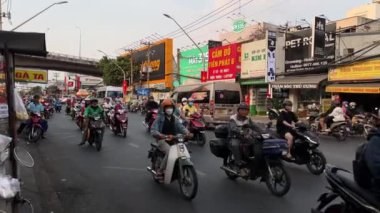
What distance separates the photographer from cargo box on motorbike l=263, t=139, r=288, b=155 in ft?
25.1

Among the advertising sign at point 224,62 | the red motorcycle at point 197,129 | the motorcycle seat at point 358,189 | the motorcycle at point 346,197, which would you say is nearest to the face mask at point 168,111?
the motorcycle at point 346,197

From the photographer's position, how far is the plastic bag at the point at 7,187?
488 cm

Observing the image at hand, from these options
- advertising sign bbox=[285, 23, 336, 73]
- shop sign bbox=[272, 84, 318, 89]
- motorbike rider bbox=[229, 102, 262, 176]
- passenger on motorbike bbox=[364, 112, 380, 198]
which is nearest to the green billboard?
advertising sign bbox=[285, 23, 336, 73]

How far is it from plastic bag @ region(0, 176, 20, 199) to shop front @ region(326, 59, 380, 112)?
2021cm

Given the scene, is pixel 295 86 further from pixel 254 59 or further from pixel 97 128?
pixel 97 128

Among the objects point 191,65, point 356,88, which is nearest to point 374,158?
point 356,88

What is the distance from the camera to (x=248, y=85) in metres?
36.4

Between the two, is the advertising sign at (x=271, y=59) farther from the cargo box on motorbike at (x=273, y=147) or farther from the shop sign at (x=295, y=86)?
the cargo box on motorbike at (x=273, y=147)

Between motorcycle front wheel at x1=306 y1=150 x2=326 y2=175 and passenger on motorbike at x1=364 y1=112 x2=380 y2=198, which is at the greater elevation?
passenger on motorbike at x1=364 y1=112 x2=380 y2=198

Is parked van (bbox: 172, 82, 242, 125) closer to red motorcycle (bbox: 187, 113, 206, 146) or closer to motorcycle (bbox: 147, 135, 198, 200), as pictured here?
red motorcycle (bbox: 187, 113, 206, 146)

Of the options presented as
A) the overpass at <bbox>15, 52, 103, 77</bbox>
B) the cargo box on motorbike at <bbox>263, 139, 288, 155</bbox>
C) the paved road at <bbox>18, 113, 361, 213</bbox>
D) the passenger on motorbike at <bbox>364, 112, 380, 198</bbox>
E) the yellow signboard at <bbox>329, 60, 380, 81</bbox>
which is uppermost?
the overpass at <bbox>15, 52, 103, 77</bbox>

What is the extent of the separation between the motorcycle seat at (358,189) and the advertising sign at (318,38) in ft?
75.1

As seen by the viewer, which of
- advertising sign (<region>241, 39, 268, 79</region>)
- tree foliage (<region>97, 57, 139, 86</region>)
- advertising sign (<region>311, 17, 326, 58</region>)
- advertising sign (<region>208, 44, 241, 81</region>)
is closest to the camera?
advertising sign (<region>311, 17, 326, 58</region>)

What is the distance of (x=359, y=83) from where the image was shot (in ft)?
79.7
